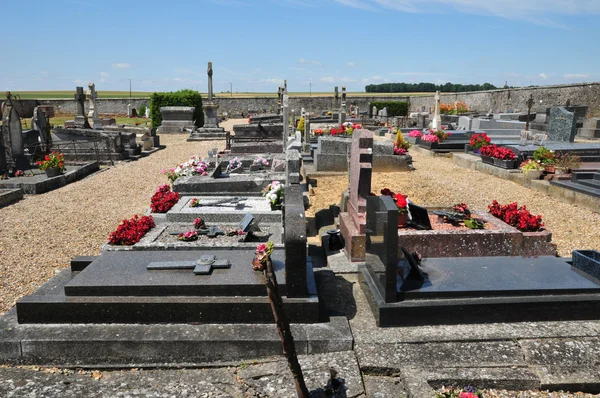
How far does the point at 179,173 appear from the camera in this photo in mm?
9633

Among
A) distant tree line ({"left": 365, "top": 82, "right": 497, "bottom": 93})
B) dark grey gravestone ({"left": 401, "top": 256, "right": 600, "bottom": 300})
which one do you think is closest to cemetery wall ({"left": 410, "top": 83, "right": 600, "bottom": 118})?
dark grey gravestone ({"left": 401, "top": 256, "right": 600, "bottom": 300})

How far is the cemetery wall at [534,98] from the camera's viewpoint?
2622 cm

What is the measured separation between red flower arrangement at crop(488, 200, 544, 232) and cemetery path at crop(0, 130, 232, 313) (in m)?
6.26

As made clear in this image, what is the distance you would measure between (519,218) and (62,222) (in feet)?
26.6

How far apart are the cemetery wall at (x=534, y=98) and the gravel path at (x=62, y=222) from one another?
20.5 meters

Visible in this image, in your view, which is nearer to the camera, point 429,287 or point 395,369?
point 395,369

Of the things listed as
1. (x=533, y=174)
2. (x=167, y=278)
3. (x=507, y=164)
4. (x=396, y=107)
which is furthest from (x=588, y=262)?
(x=396, y=107)

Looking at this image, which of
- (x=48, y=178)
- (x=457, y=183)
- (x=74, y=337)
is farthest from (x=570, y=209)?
(x=48, y=178)

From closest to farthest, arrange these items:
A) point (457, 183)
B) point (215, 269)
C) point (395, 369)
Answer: point (395, 369) < point (215, 269) < point (457, 183)

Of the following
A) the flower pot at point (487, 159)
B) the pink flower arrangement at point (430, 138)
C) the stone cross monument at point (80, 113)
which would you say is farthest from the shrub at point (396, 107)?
the flower pot at point (487, 159)

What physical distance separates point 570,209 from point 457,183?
301 centimetres

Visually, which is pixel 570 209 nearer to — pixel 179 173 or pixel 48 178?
pixel 179 173

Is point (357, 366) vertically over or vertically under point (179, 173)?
under

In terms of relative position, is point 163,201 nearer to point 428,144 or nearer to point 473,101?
point 428,144
